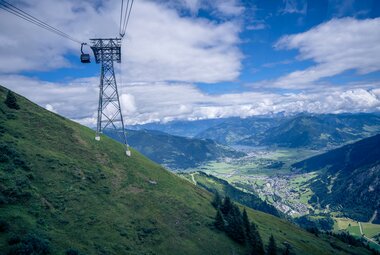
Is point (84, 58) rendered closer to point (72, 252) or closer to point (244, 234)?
point (72, 252)

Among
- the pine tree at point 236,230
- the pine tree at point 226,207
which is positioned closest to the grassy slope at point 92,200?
the pine tree at point 236,230

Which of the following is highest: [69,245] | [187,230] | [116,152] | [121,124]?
[121,124]

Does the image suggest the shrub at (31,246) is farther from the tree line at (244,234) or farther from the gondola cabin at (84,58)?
the tree line at (244,234)

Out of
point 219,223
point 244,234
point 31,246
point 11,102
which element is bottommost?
point 244,234

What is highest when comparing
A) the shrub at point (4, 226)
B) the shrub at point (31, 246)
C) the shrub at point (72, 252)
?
the shrub at point (4, 226)

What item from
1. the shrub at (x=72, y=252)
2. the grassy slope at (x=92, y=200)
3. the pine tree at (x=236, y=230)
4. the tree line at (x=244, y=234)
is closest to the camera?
the shrub at (x=72, y=252)

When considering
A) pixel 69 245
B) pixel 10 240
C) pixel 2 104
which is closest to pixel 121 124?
pixel 2 104

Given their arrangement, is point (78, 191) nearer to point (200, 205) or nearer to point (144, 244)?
point (144, 244)

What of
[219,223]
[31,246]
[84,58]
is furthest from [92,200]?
[219,223]

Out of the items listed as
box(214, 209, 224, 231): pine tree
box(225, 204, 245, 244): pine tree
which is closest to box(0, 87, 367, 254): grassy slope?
box(214, 209, 224, 231): pine tree
